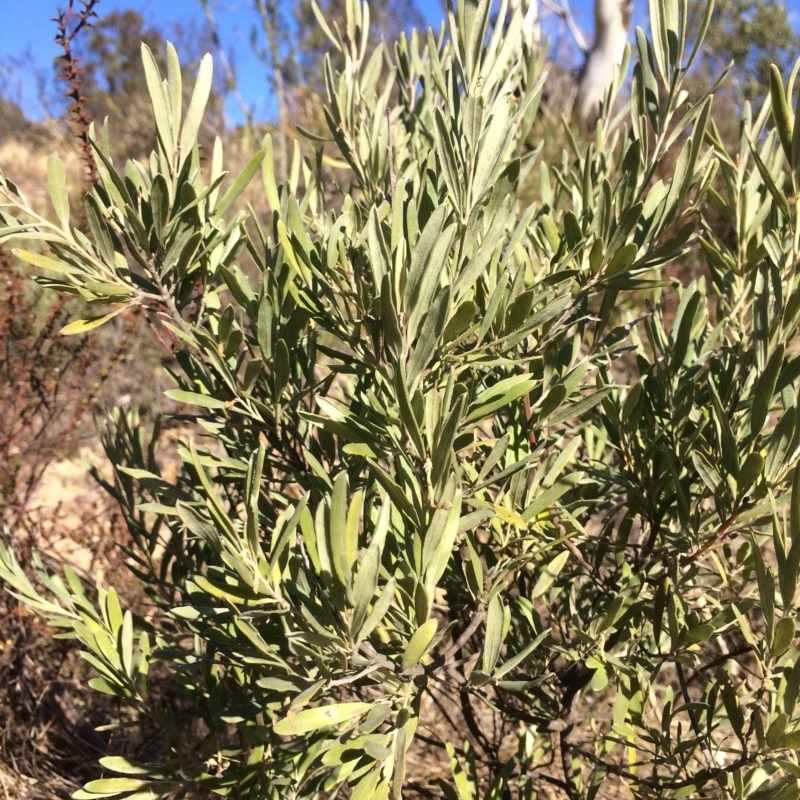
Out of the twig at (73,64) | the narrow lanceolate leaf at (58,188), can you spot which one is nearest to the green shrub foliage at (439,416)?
the narrow lanceolate leaf at (58,188)

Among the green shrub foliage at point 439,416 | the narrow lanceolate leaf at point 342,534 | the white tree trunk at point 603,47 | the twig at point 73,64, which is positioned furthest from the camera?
the white tree trunk at point 603,47

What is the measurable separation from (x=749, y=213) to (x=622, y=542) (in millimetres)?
483

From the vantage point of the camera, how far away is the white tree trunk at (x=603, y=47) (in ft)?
13.1

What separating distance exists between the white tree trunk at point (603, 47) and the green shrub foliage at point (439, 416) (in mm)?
3491

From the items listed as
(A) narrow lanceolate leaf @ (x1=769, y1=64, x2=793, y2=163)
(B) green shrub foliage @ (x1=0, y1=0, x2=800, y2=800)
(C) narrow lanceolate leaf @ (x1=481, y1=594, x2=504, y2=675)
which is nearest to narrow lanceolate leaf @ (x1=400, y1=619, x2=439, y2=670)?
(B) green shrub foliage @ (x1=0, y1=0, x2=800, y2=800)

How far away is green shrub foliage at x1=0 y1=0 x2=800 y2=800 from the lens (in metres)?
0.58

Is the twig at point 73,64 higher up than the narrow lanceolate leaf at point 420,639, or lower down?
higher up

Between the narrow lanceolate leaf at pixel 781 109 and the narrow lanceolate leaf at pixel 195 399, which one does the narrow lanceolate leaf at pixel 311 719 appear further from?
the narrow lanceolate leaf at pixel 781 109

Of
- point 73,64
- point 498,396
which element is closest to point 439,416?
point 498,396

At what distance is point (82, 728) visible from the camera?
1.60m

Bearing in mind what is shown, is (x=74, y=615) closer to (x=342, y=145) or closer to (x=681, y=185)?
(x=342, y=145)

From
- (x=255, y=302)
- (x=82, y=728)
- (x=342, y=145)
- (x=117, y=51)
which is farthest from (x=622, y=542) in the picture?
(x=117, y=51)

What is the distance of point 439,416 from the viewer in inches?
23.5

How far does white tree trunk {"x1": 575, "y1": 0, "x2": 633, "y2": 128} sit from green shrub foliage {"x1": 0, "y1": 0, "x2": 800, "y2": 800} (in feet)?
11.5
